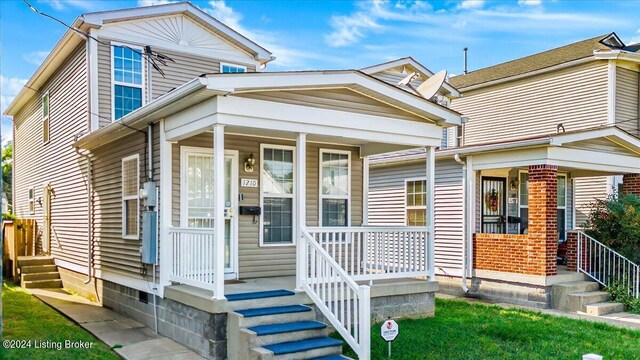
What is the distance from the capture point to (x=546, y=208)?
9742 millimetres

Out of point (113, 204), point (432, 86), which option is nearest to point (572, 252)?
point (432, 86)

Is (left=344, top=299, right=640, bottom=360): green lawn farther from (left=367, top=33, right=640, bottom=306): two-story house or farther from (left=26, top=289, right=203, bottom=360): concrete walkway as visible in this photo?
(left=26, top=289, right=203, bottom=360): concrete walkway

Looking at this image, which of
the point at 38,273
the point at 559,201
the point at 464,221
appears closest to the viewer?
the point at 464,221

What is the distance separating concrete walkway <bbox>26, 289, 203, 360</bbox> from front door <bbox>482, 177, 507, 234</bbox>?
24.9 feet

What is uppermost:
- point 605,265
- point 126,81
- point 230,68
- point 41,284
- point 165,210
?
point 230,68

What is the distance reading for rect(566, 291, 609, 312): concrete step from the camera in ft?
31.2

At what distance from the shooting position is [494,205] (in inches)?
476

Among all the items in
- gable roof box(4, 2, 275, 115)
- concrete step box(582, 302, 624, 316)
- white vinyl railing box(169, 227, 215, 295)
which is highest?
gable roof box(4, 2, 275, 115)

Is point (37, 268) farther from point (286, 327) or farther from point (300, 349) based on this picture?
point (300, 349)

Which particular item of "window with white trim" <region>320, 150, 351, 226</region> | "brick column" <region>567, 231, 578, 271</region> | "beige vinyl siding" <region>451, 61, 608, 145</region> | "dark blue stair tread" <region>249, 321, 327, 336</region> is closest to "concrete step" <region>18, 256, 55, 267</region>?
"window with white trim" <region>320, 150, 351, 226</region>

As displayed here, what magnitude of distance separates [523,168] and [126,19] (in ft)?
31.3

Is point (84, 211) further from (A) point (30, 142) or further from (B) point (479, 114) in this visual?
(B) point (479, 114)

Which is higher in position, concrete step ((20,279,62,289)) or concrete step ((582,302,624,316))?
concrete step ((582,302,624,316))

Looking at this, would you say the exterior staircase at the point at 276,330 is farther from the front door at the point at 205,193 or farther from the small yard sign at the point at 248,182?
the small yard sign at the point at 248,182
